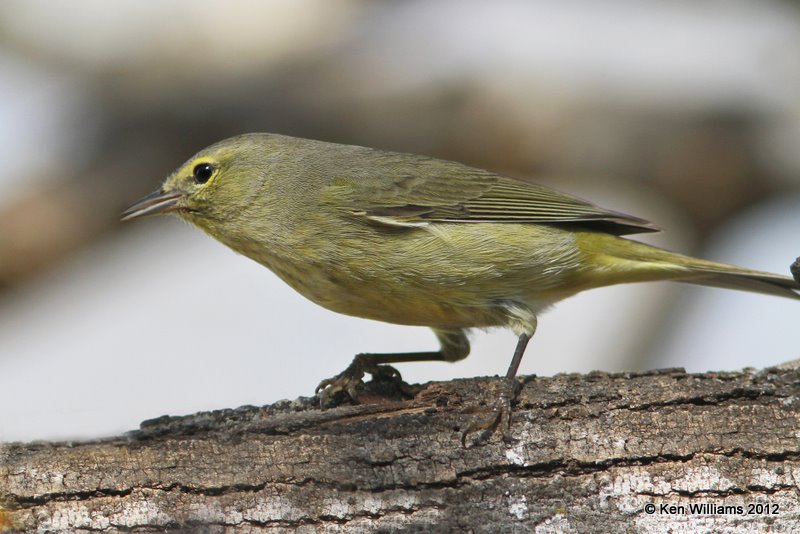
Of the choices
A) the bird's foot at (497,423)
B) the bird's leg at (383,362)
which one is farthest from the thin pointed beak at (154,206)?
the bird's foot at (497,423)

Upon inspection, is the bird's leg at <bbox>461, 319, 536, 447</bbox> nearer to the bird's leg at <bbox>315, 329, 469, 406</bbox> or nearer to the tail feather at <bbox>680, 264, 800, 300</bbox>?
the bird's leg at <bbox>315, 329, 469, 406</bbox>

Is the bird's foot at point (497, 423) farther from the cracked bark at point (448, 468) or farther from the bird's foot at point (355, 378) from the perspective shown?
the bird's foot at point (355, 378)

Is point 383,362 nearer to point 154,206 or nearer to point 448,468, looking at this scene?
point 448,468

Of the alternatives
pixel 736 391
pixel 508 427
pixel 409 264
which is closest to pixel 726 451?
pixel 736 391

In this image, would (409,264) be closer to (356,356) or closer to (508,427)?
(356,356)

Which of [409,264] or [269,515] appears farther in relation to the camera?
[409,264]

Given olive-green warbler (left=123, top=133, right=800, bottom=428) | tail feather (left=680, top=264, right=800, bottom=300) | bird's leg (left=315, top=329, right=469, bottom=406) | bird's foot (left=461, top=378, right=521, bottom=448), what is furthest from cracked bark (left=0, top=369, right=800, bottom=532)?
tail feather (left=680, top=264, right=800, bottom=300)
